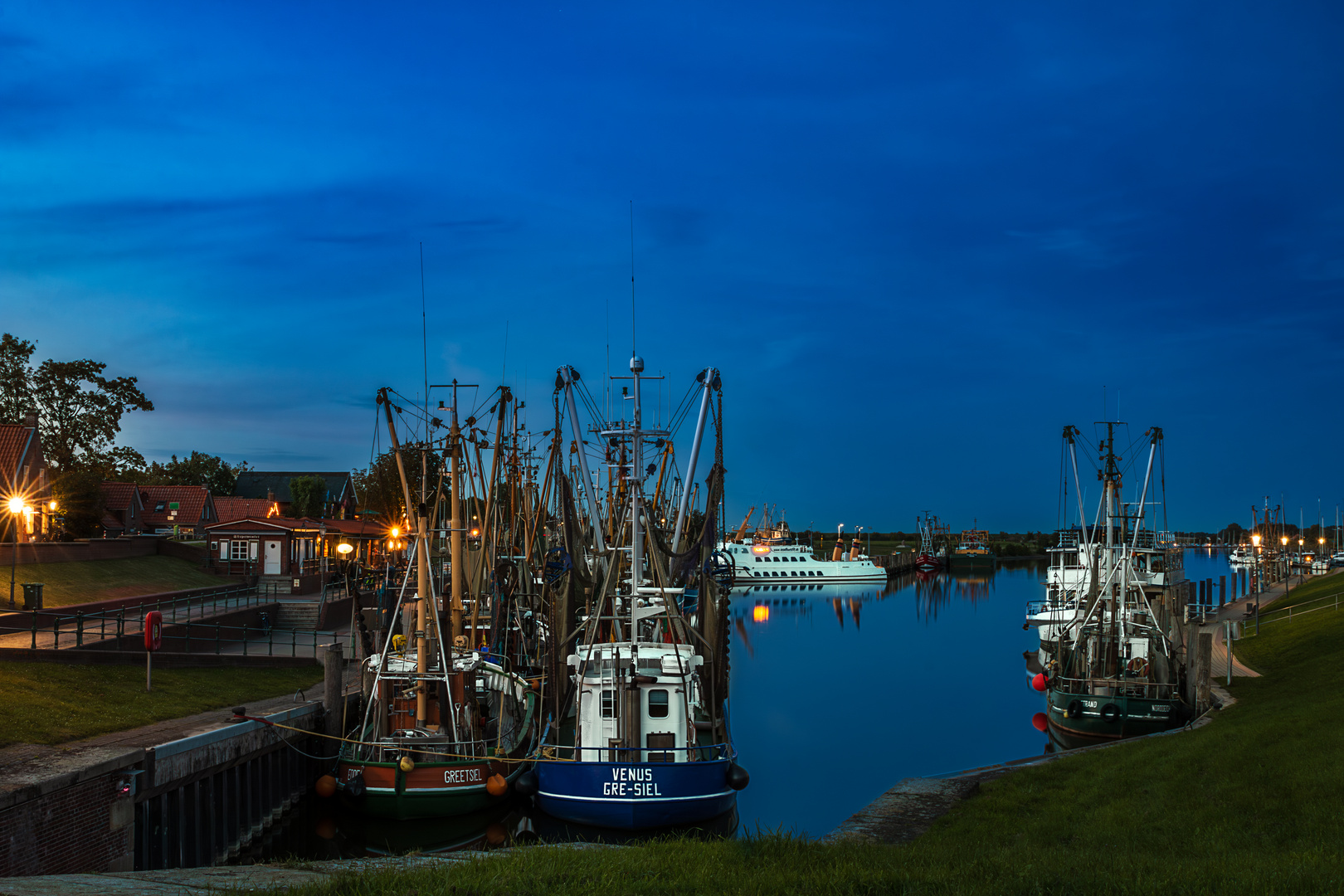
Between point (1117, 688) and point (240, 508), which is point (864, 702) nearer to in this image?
point (1117, 688)

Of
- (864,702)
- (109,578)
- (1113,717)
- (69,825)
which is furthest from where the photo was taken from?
(109,578)

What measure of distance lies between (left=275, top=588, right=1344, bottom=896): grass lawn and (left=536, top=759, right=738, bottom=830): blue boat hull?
6.69m

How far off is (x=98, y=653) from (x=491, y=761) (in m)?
11.8

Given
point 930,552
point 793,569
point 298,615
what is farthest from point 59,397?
point 930,552

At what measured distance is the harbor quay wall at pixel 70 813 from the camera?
1469 cm

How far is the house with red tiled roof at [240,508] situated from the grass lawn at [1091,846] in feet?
286

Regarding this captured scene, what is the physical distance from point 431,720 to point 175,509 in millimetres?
73646

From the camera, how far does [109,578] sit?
48.8 m

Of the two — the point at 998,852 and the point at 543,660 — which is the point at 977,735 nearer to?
the point at 543,660

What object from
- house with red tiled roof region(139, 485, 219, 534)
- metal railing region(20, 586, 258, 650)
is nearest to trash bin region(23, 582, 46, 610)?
metal railing region(20, 586, 258, 650)

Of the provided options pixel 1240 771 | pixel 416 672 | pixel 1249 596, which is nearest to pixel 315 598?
pixel 416 672

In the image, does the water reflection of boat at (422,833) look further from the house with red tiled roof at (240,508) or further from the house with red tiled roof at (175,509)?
the house with red tiled roof at (240,508)

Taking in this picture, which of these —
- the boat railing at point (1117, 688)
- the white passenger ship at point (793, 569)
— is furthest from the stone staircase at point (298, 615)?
the white passenger ship at point (793, 569)

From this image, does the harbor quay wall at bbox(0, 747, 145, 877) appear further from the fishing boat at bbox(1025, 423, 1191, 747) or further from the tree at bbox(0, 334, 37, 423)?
the tree at bbox(0, 334, 37, 423)
